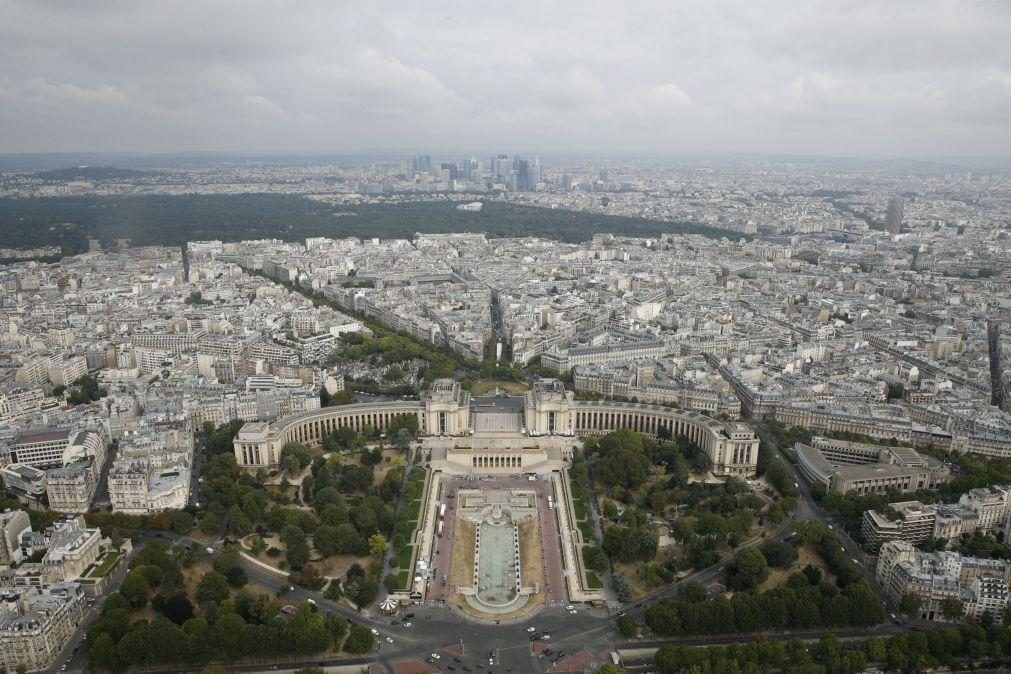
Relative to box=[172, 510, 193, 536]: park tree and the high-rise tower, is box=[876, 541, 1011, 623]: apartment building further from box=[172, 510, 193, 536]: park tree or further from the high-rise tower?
the high-rise tower

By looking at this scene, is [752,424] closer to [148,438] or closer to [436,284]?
[148,438]

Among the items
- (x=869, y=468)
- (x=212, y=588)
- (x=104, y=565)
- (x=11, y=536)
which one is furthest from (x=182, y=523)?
(x=869, y=468)

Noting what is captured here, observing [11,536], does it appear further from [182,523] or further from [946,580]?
[946,580]

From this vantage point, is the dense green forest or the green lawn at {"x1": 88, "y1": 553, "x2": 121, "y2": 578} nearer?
the green lawn at {"x1": 88, "y1": 553, "x2": 121, "y2": 578}

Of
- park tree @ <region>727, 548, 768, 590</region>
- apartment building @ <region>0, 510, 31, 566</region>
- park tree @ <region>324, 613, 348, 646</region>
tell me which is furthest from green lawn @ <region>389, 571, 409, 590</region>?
apartment building @ <region>0, 510, 31, 566</region>

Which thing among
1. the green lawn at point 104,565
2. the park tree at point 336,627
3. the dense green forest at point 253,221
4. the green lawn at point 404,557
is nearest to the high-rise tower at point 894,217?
the dense green forest at point 253,221
